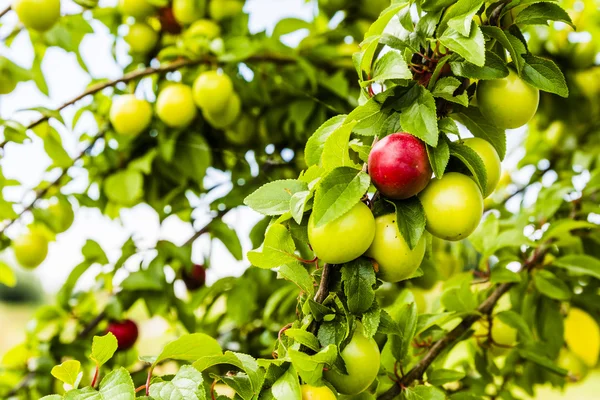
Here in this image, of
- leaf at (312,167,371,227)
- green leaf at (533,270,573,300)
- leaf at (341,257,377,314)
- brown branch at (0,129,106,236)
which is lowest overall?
green leaf at (533,270,573,300)

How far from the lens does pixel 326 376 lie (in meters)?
0.53

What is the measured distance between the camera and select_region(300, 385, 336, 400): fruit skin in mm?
485

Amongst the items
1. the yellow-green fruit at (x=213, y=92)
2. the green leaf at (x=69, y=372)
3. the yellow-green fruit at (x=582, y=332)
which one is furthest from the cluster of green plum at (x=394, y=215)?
the yellow-green fruit at (x=582, y=332)

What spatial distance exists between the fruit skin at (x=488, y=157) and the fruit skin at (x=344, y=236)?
0.12 m

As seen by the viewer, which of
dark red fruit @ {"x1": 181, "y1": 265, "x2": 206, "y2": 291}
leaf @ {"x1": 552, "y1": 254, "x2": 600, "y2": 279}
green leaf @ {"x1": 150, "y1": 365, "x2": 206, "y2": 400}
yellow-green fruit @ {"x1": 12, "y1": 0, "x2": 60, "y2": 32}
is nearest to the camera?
green leaf @ {"x1": 150, "y1": 365, "x2": 206, "y2": 400}

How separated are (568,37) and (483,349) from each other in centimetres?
82

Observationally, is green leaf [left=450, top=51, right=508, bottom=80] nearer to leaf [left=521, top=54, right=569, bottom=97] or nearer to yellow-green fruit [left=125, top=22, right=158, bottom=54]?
leaf [left=521, top=54, right=569, bottom=97]

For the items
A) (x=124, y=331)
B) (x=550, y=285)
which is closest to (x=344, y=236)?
(x=550, y=285)

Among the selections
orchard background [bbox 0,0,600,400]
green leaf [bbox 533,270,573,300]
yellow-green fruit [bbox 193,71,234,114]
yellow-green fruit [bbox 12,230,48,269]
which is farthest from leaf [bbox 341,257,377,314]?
yellow-green fruit [bbox 12,230,48,269]

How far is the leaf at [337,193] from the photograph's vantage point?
46 centimetres

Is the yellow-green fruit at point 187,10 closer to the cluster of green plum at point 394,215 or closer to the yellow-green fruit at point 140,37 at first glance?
the yellow-green fruit at point 140,37

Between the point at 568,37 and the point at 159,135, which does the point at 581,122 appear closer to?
the point at 568,37

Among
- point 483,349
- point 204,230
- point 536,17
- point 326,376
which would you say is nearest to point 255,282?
point 204,230

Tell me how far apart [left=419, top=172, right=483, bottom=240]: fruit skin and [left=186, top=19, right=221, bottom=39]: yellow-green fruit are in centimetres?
72
